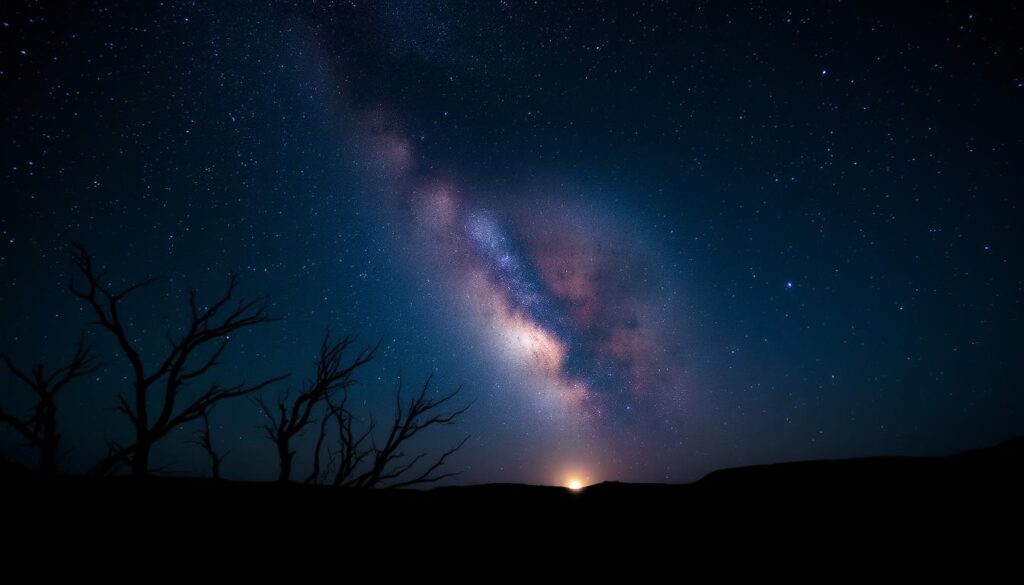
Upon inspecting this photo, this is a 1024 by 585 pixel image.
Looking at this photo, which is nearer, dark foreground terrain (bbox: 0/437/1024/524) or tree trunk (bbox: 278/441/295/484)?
dark foreground terrain (bbox: 0/437/1024/524)

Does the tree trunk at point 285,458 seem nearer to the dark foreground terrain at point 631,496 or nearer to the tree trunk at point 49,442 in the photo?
the tree trunk at point 49,442

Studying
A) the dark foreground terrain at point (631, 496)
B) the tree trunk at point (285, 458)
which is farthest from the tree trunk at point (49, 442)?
the dark foreground terrain at point (631, 496)

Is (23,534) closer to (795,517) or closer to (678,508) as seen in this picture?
(678,508)

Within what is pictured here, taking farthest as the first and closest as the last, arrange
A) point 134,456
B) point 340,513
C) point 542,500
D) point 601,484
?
point 134,456, point 601,484, point 542,500, point 340,513

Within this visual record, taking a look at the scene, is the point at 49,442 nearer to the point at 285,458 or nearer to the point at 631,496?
the point at 285,458

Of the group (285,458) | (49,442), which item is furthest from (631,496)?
(49,442)

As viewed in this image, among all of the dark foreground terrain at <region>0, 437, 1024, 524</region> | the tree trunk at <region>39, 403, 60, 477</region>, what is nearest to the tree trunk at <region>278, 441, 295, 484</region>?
the tree trunk at <region>39, 403, 60, 477</region>

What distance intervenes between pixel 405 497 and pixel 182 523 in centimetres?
133

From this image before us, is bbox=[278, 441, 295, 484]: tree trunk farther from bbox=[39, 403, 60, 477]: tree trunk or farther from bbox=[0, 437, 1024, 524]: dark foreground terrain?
bbox=[0, 437, 1024, 524]: dark foreground terrain

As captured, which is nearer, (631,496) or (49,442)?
(631,496)

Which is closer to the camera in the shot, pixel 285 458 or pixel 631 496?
pixel 631 496

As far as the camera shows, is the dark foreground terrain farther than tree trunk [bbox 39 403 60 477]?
No

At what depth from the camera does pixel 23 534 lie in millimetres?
2156

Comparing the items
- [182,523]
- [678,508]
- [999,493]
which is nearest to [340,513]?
[182,523]
